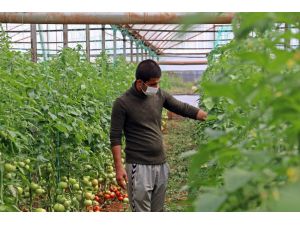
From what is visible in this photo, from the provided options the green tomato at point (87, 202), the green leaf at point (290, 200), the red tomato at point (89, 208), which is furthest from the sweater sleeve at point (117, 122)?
the green leaf at point (290, 200)

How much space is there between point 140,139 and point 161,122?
526 millimetres

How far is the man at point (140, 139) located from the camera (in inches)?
153

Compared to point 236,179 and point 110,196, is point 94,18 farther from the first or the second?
point 236,179

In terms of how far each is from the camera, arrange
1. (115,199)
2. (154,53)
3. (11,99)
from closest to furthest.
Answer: (11,99) < (115,199) < (154,53)

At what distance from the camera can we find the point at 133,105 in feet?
12.8

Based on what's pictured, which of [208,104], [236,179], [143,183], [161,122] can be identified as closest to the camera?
[236,179]

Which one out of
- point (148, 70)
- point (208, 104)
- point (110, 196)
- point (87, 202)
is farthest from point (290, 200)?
point (110, 196)

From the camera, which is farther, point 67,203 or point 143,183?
point 67,203

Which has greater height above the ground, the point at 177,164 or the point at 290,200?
the point at 290,200

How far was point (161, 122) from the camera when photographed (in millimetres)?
4438

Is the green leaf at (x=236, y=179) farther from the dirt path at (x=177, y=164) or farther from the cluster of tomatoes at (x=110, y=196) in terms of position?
the cluster of tomatoes at (x=110, y=196)
